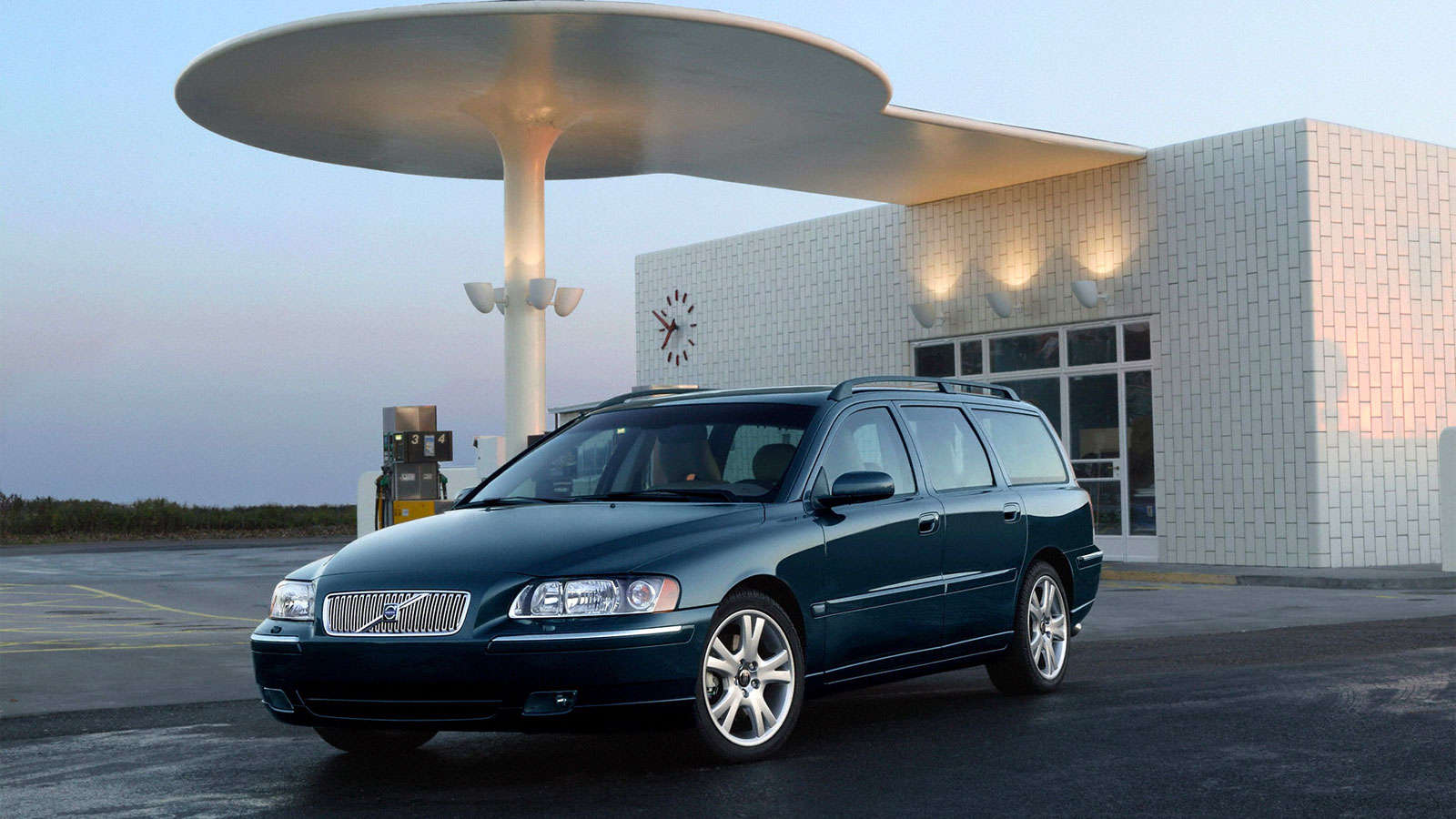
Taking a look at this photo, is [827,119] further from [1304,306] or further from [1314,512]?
[1314,512]

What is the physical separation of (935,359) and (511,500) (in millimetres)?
18063

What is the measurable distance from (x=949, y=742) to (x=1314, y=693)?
97.9 inches

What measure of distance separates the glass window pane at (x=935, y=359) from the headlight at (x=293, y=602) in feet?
60.4

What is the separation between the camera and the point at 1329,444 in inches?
749

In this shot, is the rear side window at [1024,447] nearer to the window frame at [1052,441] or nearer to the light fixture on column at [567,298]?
the window frame at [1052,441]

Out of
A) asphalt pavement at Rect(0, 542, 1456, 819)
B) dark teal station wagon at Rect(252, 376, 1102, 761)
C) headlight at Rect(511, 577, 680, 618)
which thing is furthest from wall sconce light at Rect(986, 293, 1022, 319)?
headlight at Rect(511, 577, 680, 618)

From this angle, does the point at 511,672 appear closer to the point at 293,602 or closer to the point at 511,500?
the point at 293,602

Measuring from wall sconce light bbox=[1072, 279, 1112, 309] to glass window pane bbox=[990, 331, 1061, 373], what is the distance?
98 centimetres

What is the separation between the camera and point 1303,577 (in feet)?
58.7

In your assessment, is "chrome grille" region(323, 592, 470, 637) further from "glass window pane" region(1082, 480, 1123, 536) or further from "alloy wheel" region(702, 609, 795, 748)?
"glass window pane" region(1082, 480, 1123, 536)

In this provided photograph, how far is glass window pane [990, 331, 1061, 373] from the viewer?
74.5ft

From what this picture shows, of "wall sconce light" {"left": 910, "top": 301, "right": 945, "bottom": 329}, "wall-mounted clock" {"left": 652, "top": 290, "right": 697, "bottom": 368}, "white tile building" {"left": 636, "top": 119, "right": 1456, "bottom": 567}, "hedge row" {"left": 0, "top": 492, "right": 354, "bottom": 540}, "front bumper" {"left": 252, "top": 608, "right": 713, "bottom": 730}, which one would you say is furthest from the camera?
"hedge row" {"left": 0, "top": 492, "right": 354, "bottom": 540}

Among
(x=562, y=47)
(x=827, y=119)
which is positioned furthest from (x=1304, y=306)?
(x=562, y=47)

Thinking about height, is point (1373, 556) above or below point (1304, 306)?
below
